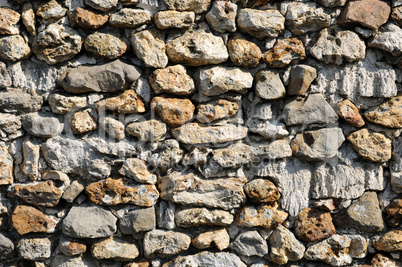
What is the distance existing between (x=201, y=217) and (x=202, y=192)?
142 mm

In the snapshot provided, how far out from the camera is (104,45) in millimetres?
2092

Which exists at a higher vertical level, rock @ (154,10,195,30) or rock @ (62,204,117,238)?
rock @ (154,10,195,30)

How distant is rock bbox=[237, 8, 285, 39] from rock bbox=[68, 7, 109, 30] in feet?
2.50

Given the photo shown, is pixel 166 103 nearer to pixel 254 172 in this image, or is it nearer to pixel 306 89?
pixel 254 172

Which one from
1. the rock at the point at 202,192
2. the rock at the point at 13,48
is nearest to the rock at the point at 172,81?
the rock at the point at 202,192

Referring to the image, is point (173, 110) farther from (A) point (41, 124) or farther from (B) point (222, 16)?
(A) point (41, 124)

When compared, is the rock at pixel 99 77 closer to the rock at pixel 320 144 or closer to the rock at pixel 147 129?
the rock at pixel 147 129

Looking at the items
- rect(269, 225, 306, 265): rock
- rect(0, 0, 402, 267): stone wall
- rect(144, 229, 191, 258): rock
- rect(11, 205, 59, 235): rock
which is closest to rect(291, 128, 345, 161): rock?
rect(0, 0, 402, 267): stone wall

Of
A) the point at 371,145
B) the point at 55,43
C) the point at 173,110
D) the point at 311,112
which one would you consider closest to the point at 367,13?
the point at 311,112

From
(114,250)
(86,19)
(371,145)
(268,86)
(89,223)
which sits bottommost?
(114,250)

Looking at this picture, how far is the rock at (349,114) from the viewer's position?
2.18 meters

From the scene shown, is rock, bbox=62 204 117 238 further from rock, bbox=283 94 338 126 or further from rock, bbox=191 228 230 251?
rock, bbox=283 94 338 126

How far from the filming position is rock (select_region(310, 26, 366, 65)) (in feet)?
7.08

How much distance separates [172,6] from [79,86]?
0.68 metres
